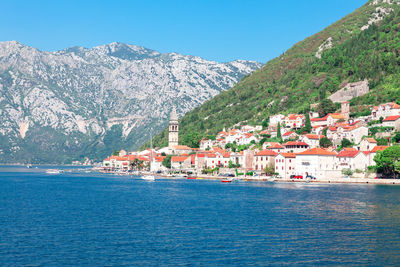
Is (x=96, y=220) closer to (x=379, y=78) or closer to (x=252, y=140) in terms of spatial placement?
(x=252, y=140)

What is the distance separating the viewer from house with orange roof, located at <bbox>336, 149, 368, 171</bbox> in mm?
114725

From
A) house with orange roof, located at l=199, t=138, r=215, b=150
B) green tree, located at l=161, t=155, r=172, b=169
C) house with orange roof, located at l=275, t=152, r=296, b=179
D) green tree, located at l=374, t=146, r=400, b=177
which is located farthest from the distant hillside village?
house with orange roof, located at l=199, t=138, r=215, b=150

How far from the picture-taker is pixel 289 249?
4128cm

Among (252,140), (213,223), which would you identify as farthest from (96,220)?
(252,140)

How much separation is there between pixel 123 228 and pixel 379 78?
128 m

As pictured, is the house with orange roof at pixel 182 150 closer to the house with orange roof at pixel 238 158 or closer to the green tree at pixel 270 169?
the house with orange roof at pixel 238 158

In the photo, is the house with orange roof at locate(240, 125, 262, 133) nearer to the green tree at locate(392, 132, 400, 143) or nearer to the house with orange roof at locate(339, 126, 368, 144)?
the house with orange roof at locate(339, 126, 368, 144)

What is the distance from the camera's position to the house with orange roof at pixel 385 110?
126750mm

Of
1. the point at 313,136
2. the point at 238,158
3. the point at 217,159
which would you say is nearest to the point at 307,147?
the point at 313,136

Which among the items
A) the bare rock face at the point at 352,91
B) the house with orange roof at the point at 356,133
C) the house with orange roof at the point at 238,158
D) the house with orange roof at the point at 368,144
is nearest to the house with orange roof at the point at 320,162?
the house with orange roof at the point at 368,144

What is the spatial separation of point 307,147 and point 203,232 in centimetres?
8840

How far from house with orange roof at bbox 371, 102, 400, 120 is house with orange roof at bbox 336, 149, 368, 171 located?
18440mm

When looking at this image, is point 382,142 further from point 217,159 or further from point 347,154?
point 217,159

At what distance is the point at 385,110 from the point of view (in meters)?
129
